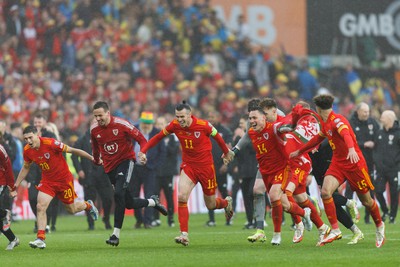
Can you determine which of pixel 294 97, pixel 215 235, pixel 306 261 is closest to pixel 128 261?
pixel 306 261

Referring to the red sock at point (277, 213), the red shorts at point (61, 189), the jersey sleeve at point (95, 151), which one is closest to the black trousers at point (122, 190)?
the jersey sleeve at point (95, 151)

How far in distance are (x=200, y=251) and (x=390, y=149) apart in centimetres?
896

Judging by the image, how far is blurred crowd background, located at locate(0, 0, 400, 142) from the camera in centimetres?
3312

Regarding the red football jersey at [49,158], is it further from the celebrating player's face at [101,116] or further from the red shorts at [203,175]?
the red shorts at [203,175]

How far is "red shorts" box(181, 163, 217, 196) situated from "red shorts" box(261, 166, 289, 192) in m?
0.96

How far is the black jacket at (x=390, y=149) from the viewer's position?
24812mm

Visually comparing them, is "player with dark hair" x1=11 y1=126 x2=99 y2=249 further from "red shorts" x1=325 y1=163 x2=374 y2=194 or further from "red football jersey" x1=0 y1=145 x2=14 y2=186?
"red shorts" x1=325 y1=163 x2=374 y2=194

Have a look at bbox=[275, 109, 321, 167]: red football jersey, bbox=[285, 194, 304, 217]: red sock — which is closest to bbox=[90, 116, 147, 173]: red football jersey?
bbox=[275, 109, 321, 167]: red football jersey

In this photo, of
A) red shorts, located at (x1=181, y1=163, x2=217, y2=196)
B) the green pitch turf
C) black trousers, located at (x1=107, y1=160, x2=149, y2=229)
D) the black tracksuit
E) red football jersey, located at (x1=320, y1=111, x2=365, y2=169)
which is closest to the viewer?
the green pitch turf

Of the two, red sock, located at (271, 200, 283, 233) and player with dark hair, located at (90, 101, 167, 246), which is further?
player with dark hair, located at (90, 101, 167, 246)

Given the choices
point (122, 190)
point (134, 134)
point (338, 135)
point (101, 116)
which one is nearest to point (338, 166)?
point (338, 135)

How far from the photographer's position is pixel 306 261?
48.9 feet

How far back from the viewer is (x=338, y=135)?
16.9 m

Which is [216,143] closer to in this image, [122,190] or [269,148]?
[122,190]
